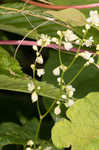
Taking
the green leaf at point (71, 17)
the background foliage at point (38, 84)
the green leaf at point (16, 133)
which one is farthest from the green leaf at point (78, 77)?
the green leaf at point (71, 17)

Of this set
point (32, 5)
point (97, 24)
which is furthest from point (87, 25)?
point (32, 5)

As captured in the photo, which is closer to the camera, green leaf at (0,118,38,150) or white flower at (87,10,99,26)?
white flower at (87,10,99,26)

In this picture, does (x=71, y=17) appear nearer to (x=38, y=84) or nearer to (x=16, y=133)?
(x=38, y=84)

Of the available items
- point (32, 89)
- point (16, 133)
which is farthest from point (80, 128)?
point (16, 133)

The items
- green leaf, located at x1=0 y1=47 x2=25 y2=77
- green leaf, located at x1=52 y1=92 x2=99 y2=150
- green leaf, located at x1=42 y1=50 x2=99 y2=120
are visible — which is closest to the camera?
green leaf, located at x1=52 y1=92 x2=99 y2=150

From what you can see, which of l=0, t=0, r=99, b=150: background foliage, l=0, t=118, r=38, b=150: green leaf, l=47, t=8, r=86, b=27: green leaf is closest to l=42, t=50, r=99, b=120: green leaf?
l=0, t=0, r=99, b=150: background foliage

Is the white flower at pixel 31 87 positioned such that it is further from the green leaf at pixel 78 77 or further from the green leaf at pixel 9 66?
the green leaf at pixel 78 77

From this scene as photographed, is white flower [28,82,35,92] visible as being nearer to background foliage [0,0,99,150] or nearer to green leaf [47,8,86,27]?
background foliage [0,0,99,150]
